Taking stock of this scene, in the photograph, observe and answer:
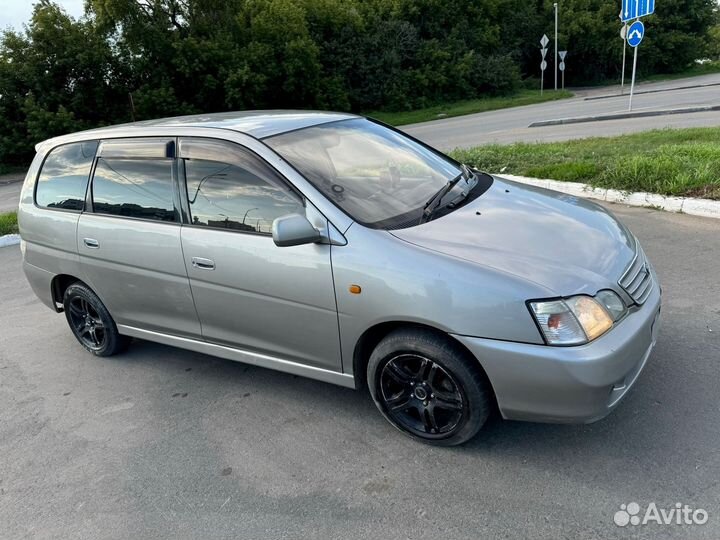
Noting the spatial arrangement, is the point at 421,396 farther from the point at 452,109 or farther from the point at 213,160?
the point at 452,109

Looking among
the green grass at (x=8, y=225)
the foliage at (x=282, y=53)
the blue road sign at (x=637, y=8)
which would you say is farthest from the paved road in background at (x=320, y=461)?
the foliage at (x=282, y=53)

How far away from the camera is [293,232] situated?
9.75ft

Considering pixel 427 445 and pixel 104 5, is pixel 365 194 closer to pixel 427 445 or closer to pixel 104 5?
pixel 427 445

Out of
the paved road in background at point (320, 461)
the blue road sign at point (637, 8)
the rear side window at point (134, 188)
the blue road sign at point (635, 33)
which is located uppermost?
the blue road sign at point (637, 8)

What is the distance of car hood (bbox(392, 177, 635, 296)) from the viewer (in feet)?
8.96

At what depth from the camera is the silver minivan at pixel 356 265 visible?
2668 mm

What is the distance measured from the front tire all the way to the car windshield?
674 millimetres

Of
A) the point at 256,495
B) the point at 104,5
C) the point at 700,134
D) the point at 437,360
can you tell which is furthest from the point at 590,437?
the point at 104,5

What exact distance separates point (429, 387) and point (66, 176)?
126 inches

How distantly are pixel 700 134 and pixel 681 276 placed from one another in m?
5.99

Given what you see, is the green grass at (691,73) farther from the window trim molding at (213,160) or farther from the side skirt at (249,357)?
the side skirt at (249,357)

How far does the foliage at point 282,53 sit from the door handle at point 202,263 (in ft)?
64.1

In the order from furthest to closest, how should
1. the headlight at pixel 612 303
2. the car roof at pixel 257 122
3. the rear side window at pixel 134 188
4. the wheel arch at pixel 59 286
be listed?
1. the wheel arch at pixel 59 286
2. the rear side window at pixel 134 188
3. the car roof at pixel 257 122
4. the headlight at pixel 612 303

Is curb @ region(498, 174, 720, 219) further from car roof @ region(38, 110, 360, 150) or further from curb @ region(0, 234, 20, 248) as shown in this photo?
curb @ region(0, 234, 20, 248)
